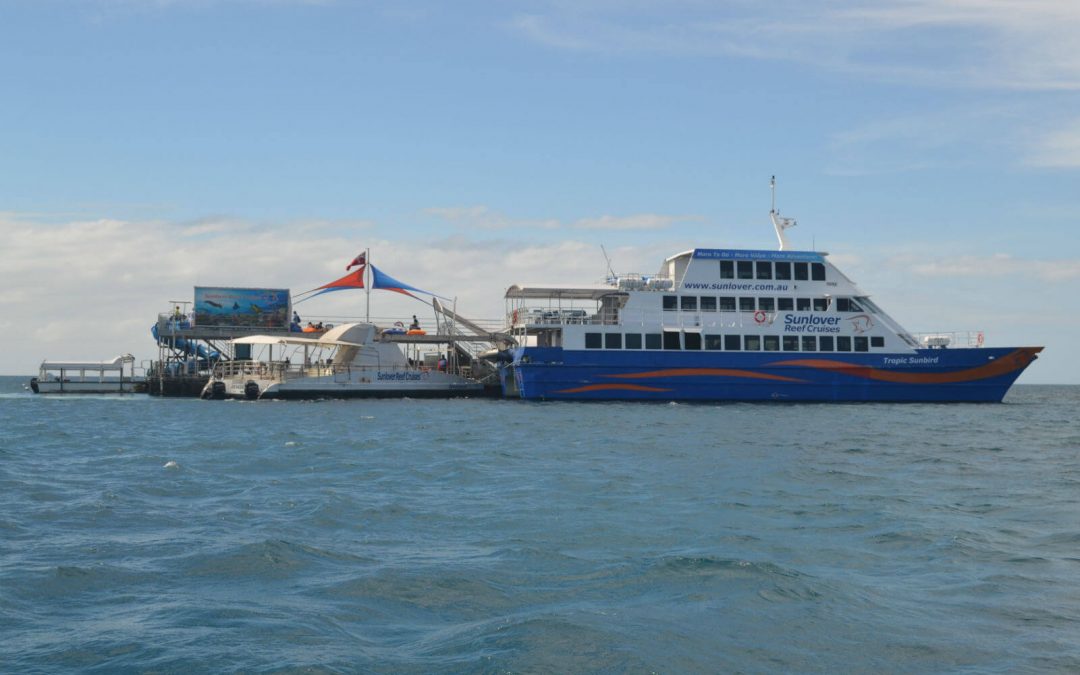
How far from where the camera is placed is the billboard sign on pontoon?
50.7 m

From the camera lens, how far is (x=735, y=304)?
40156 mm

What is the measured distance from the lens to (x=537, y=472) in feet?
53.1

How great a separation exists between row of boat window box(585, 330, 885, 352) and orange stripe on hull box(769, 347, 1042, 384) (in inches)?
29.5

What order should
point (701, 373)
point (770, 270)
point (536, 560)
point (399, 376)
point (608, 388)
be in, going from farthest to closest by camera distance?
point (399, 376)
point (770, 270)
point (701, 373)
point (608, 388)
point (536, 560)

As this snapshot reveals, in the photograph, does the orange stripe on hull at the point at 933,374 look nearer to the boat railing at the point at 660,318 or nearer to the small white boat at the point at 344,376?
the boat railing at the point at 660,318

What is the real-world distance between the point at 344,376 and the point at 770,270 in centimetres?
1927

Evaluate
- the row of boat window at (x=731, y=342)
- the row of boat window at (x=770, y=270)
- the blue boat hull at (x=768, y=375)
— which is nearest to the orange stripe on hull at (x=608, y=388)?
the blue boat hull at (x=768, y=375)

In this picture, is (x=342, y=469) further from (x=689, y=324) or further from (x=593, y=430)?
(x=689, y=324)

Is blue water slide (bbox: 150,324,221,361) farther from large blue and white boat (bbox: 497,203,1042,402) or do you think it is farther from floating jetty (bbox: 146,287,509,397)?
large blue and white boat (bbox: 497,203,1042,402)

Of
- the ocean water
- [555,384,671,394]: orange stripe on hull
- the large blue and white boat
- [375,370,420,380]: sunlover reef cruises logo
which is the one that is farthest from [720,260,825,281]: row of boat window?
the ocean water

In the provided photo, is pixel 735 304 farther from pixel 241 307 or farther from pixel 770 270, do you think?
pixel 241 307

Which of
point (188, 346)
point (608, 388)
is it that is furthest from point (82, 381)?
point (608, 388)

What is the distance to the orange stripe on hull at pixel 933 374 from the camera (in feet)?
→ 130

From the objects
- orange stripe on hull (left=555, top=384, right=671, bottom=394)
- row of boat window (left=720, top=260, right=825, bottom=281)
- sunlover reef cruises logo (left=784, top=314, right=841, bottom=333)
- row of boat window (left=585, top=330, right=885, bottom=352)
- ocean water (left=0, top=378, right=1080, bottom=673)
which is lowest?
ocean water (left=0, top=378, right=1080, bottom=673)
